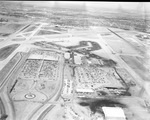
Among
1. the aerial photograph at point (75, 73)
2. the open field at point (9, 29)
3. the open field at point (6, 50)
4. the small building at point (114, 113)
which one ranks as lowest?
the small building at point (114, 113)

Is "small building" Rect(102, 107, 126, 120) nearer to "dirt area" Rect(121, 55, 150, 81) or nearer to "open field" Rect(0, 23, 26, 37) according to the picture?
"dirt area" Rect(121, 55, 150, 81)

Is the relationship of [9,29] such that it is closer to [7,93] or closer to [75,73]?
[75,73]

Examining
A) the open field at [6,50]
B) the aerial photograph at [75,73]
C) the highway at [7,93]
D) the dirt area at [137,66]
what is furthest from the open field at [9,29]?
the dirt area at [137,66]

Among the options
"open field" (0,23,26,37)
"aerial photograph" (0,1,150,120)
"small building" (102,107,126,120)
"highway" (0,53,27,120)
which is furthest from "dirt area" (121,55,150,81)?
"open field" (0,23,26,37)

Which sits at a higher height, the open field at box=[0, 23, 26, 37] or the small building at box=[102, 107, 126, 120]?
the open field at box=[0, 23, 26, 37]

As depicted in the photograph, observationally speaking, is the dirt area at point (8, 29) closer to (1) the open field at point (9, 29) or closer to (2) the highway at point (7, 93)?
(1) the open field at point (9, 29)

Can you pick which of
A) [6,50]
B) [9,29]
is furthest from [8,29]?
[6,50]

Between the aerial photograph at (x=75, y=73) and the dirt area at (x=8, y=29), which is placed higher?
the dirt area at (x=8, y=29)

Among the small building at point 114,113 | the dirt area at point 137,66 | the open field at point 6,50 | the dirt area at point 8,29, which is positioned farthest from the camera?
the dirt area at point 8,29

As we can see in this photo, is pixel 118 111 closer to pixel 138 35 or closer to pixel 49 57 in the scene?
pixel 49 57
